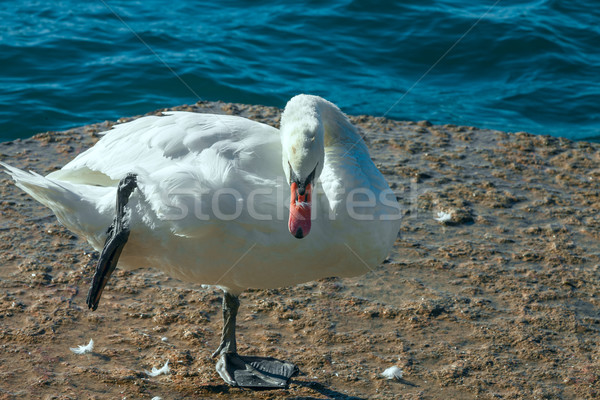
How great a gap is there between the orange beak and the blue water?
18.5ft

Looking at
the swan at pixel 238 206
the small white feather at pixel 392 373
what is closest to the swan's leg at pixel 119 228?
the swan at pixel 238 206

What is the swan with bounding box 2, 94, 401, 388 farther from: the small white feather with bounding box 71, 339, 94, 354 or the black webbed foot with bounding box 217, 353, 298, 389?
the small white feather with bounding box 71, 339, 94, 354

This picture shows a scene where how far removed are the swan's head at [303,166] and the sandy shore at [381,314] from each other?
1092mm

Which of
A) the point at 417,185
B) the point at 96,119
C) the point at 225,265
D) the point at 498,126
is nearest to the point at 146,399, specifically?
the point at 225,265

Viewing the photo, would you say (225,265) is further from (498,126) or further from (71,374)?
(498,126)

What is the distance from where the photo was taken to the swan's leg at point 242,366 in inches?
149

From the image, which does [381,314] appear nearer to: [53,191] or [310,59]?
[53,191]

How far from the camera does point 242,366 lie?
3863 mm

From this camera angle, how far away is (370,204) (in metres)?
3.54

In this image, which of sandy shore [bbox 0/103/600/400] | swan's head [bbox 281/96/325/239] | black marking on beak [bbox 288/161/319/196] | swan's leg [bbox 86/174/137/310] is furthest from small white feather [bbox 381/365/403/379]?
swan's leg [bbox 86/174/137/310]

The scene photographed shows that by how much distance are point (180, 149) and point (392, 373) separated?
5.36 ft

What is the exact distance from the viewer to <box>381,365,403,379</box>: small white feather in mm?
3875

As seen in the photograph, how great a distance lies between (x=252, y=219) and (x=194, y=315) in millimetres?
1310

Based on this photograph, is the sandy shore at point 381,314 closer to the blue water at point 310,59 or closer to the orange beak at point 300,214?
the orange beak at point 300,214
